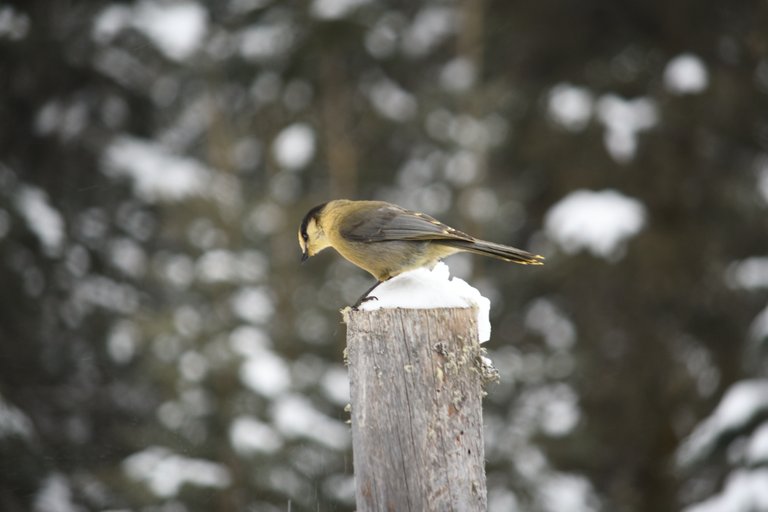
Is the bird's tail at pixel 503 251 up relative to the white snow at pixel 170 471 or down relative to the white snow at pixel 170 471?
down

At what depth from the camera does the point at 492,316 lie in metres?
9.71

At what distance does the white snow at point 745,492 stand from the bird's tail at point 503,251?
3.38 m

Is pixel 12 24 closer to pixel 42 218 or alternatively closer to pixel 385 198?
pixel 42 218

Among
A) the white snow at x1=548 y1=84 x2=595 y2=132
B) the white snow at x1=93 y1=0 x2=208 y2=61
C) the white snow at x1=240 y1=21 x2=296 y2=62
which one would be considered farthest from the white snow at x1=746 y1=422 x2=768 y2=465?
the white snow at x1=93 y1=0 x2=208 y2=61

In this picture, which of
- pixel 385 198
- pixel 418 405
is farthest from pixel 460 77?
pixel 418 405

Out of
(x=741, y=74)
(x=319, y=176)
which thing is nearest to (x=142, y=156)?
(x=319, y=176)

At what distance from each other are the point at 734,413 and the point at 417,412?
4.10 metres

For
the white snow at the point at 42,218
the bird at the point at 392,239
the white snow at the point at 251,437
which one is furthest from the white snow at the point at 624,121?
the white snow at the point at 42,218

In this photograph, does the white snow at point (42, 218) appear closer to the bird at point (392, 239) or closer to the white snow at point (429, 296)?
the bird at point (392, 239)

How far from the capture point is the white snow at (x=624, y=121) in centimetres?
914

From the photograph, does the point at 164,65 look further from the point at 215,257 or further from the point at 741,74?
the point at 741,74

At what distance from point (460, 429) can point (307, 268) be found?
21.5 ft

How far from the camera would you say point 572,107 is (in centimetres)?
935

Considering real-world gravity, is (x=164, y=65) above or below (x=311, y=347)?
above
